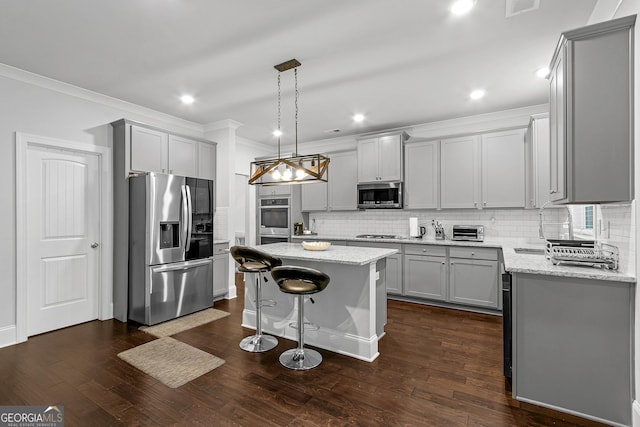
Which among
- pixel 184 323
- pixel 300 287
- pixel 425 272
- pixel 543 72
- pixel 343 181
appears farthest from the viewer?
pixel 343 181

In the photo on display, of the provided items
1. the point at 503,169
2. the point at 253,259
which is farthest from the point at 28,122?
the point at 503,169

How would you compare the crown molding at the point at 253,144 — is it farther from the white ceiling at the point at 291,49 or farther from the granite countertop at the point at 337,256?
the granite countertop at the point at 337,256

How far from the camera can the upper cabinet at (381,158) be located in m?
5.01

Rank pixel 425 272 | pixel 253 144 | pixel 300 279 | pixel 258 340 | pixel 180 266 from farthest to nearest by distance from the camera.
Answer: pixel 253 144 < pixel 425 272 < pixel 180 266 < pixel 258 340 < pixel 300 279

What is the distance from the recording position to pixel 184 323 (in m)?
3.77

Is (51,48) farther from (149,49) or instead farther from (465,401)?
(465,401)

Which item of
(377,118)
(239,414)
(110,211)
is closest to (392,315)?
(239,414)

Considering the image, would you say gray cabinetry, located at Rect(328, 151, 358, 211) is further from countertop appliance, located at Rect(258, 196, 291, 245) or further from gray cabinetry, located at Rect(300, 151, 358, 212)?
countertop appliance, located at Rect(258, 196, 291, 245)

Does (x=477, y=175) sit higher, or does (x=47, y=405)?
(x=477, y=175)

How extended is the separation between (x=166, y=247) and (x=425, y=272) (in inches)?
139

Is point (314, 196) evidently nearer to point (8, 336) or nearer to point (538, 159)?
point (538, 159)

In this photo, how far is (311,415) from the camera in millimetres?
2049

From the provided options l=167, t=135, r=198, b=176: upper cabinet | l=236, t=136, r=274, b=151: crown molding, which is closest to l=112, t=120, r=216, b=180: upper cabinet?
l=167, t=135, r=198, b=176: upper cabinet

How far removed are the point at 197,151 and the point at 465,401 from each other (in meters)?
4.40
